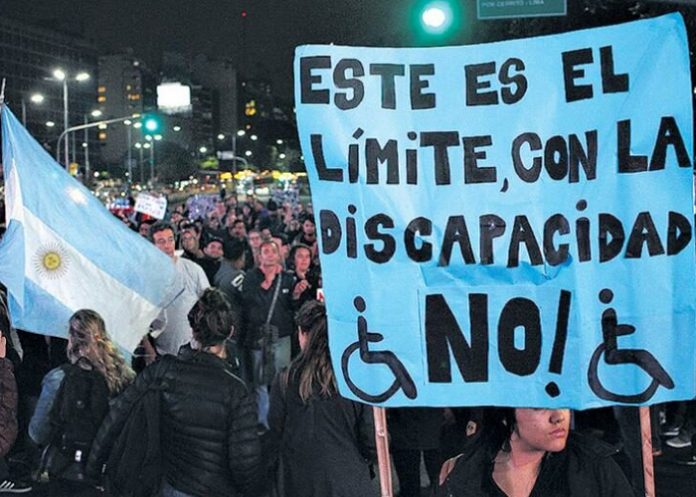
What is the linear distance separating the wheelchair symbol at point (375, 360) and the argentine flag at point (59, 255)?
11.9 ft

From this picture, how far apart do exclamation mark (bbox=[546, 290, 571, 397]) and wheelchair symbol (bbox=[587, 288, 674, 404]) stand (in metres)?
0.10

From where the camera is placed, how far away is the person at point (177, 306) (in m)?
8.34

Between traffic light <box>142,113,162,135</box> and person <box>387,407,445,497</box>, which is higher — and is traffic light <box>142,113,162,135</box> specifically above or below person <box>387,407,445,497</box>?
above

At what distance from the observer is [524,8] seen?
859 centimetres

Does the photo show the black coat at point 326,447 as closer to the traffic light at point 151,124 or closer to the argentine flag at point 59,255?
the argentine flag at point 59,255

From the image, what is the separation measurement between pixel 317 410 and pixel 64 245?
→ 10.2 ft

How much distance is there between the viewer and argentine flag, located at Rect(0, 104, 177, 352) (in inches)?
272

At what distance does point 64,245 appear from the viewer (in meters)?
7.12

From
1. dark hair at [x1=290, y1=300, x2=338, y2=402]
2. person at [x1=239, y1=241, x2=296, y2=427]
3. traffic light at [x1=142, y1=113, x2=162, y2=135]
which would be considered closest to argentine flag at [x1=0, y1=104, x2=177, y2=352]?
person at [x1=239, y1=241, x2=296, y2=427]

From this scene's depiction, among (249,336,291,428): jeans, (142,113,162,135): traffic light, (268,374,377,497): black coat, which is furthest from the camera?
(142,113,162,135): traffic light

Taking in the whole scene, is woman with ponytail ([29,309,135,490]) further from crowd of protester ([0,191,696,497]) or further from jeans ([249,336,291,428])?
jeans ([249,336,291,428])

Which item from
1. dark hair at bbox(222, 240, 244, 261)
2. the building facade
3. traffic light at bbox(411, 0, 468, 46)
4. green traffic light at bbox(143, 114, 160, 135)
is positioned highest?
the building facade

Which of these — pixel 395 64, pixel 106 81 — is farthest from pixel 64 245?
pixel 106 81

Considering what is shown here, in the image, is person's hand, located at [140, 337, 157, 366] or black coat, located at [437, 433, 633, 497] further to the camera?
person's hand, located at [140, 337, 157, 366]
